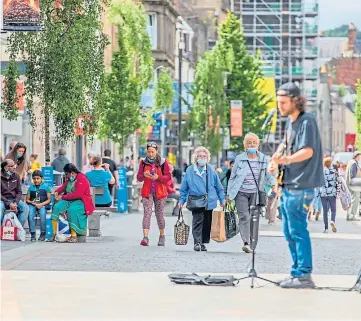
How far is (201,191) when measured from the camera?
2064 centimetres

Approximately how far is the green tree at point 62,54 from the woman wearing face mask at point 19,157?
9.82 feet

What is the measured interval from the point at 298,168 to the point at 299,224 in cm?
53

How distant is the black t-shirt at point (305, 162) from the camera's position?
42.4 feet

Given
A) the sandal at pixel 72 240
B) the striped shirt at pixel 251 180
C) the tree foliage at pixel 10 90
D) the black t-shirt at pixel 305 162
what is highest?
the tree foliage at pixel 10 90

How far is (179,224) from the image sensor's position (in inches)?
835

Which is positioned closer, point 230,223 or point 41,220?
point 230,223

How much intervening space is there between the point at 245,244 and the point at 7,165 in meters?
4.90

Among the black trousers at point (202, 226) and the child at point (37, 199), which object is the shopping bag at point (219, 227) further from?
the child at point (37, 199)

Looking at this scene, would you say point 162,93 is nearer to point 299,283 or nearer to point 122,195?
point 122,195

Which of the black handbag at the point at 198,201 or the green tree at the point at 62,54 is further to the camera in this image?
the green tree at the point at 62,54

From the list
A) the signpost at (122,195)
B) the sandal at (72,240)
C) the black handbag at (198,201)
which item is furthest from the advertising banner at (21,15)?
the signpost at (122,195)

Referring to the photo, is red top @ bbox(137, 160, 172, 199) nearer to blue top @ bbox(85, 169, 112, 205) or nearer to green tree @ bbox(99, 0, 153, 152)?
blue top @ bbox(85, 169, 112, 205)

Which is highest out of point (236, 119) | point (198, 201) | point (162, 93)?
point (162, 93)

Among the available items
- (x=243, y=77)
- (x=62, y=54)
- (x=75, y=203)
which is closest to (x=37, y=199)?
(x=75, y=203)
